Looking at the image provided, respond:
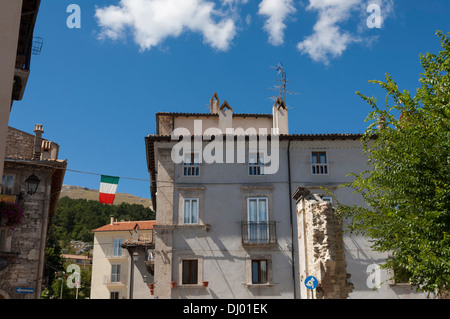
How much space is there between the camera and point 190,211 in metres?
28.7

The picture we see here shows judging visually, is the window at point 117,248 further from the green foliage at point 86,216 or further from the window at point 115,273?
the green foliage at point 86,216

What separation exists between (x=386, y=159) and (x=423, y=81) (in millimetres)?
2741

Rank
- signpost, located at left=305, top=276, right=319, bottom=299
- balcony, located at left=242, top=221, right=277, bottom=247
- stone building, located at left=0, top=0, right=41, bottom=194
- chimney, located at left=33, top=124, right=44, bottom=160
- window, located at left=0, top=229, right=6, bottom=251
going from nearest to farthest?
1. stone building, located at left=0, top=0, right=41, bottom=194
2. signpost, located at left=305, top=276, right=319, bottom=299
3. window, located at left=0, top=229, right=6, bottom=251
4. balcony, located at left=242, top=221, right=277, bottom=247
5. chimney, located at left=33, top=124, right=44, bottom=160

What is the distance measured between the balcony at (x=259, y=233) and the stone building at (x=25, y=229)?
10675mm

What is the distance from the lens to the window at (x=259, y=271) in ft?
90.8

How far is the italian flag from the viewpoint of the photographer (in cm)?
2336

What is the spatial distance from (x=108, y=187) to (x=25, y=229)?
6.09m

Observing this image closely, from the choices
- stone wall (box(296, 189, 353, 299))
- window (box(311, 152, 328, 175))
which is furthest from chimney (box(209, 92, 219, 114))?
stone wall (box(296, 189, 353, 299))

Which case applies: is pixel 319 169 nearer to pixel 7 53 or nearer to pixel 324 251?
pixel 324 251

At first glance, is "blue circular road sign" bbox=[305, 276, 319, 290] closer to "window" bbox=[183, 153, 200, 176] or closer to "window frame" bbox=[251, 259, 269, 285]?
"window frame" bbox=[251, 259, 269, 285]

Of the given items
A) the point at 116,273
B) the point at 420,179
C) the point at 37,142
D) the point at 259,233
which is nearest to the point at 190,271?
the point at 259,233

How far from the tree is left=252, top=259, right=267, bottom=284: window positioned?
12215 mm

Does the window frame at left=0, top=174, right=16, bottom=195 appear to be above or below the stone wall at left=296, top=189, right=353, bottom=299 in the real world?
above
